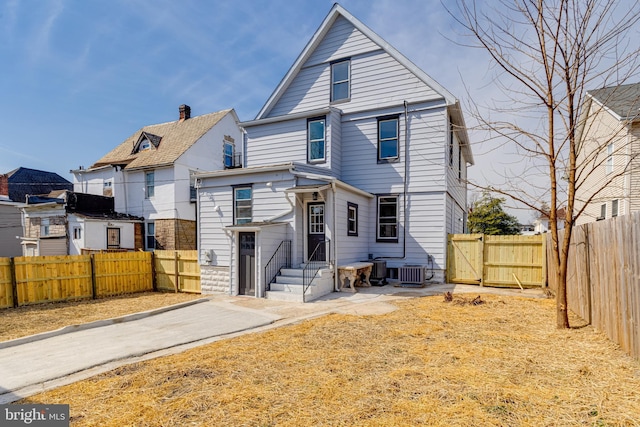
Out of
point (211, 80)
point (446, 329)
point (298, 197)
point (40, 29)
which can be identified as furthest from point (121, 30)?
point (446, 329)

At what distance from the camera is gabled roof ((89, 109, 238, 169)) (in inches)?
793

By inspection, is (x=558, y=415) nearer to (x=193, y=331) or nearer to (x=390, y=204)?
(x=193, y=331)

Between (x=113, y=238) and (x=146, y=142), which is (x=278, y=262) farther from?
(x=146, y=142)

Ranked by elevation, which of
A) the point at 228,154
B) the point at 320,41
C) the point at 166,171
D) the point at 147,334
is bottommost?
the point at 147,334

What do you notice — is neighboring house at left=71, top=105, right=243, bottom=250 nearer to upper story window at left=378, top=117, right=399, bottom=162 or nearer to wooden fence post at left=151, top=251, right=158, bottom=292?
wooden fence post at left=151, top=251, right=158, bottom=292

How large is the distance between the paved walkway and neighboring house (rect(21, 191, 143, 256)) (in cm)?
1190

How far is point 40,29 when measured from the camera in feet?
29.8

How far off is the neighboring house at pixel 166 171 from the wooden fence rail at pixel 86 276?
636cm

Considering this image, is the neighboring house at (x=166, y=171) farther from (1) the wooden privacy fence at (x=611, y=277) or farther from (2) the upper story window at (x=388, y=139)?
(1) the wooden privacy fence at (x=611, y=277)

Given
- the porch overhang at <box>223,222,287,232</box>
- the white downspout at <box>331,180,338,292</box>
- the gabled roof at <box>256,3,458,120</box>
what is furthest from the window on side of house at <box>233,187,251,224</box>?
the gabled roof at <box>256,3,458,120</box>

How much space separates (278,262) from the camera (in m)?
10.8

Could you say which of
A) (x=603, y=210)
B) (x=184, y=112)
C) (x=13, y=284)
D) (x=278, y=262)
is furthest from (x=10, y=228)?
(x=603, y=210)

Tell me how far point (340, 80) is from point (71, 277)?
41.2 feet

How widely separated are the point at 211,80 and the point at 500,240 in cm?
1289
